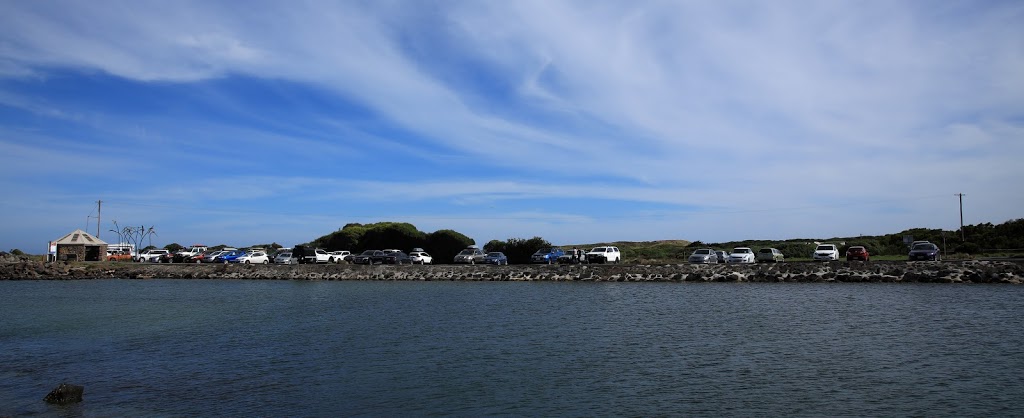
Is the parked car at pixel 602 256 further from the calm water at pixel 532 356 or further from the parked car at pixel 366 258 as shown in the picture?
the calm water at pixel 532 356

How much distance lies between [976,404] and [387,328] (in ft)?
62.0

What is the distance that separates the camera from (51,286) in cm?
5269

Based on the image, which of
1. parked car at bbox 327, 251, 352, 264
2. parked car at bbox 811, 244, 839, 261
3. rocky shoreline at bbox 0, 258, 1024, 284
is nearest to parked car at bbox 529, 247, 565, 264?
rocky shoreline at bbox 0, 258, 1024, 284

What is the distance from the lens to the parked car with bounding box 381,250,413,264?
6712 centimetres

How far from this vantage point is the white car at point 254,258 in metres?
69.8

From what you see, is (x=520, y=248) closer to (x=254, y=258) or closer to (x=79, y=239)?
(x=254, y=258)

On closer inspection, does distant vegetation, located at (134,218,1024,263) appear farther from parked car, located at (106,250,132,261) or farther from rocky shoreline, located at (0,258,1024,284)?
parked car, located at (106,250,132,261)

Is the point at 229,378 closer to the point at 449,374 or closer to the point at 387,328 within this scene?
the point at 449,374

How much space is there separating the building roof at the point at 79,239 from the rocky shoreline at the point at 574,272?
5.25m

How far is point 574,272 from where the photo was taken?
54.8 m

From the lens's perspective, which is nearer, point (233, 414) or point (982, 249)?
point (233, 414)

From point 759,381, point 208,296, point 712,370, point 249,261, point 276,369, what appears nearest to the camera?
point 759,381

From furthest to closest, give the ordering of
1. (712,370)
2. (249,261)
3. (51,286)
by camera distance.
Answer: (249,261)
(51,286)
(712,370)

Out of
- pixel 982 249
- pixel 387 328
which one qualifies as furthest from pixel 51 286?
pixel 982 249
